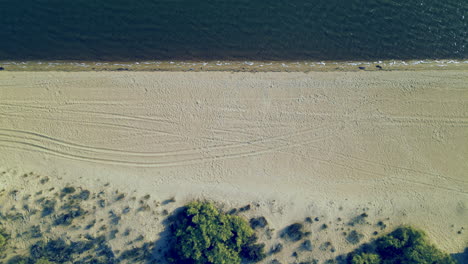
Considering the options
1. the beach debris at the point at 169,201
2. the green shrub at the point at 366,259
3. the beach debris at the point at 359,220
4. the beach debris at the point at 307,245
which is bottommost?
the green shrub at the point at 366,259

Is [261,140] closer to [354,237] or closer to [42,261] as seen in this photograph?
[354,237]

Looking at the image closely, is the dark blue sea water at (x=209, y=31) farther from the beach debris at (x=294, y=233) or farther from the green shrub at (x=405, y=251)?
the green shrub at (x=405, y=251)

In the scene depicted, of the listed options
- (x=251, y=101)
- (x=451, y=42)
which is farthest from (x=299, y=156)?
(x=451, y=42)

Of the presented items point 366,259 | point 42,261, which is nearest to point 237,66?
point 366,259

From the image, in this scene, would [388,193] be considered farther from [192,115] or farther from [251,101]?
[192,115]

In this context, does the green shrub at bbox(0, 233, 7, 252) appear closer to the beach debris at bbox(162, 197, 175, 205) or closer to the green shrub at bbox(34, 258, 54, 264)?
the green shrub at bbox(34, 258, 54, 264)

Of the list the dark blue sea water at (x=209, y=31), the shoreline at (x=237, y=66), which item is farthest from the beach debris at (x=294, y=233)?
the dark blue sea water at (x=209, y=31)
